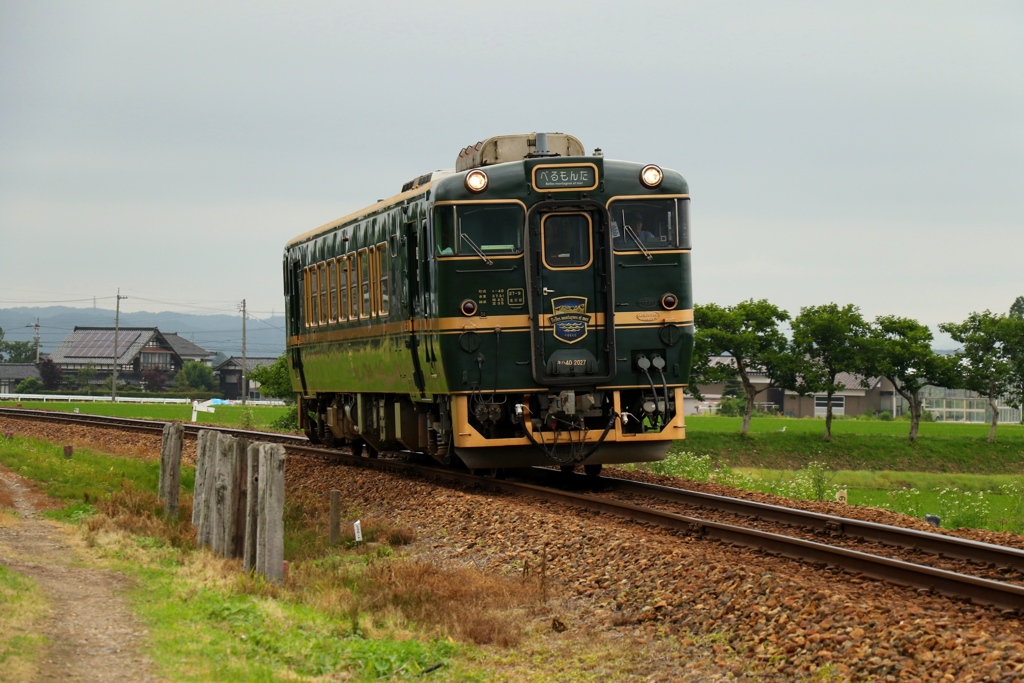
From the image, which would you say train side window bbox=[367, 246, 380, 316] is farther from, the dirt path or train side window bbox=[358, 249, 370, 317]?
the dirt path

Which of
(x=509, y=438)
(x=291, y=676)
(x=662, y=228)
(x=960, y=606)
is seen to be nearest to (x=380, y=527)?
(x=509, y=438)

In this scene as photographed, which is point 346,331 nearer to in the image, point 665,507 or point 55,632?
point 665,507

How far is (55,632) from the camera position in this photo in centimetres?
861

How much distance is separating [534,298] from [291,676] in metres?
8.16

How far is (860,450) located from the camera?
63000mm

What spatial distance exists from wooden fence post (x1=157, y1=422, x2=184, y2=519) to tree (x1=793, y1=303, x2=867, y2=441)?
5575 centimetres

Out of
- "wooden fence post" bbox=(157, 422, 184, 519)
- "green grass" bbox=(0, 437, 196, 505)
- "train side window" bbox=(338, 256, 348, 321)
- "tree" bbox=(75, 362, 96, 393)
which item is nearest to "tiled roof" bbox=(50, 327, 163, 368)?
"tree" bbox=(75, 362, 96, 393)

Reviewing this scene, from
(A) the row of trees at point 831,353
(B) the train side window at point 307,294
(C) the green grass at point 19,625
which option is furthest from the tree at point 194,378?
(C) the green grass at point 19,625

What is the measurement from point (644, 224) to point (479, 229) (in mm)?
2038

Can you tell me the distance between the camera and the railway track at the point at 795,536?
29.3 feet

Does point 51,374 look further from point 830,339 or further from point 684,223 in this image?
point 684,223

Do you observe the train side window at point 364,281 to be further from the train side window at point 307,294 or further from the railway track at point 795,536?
the train side window at point 307,294

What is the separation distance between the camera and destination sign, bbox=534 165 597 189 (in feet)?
51.1

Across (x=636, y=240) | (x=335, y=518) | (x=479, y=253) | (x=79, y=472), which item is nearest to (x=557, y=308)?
(x=479, y=253)
